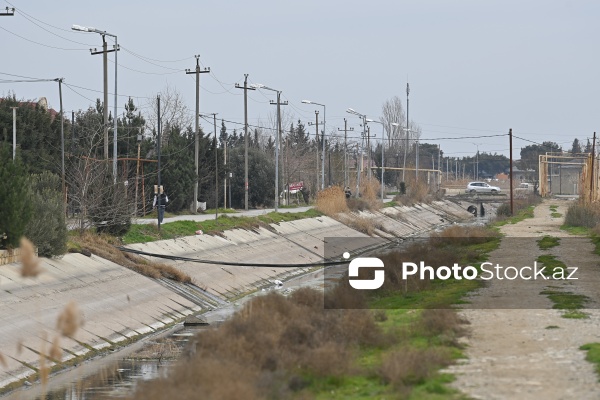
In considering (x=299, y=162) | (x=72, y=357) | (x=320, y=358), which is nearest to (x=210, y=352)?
(x=320, y=358)

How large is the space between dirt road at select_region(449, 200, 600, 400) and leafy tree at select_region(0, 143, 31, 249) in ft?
41.6

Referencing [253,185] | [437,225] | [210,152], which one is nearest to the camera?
[210,152]

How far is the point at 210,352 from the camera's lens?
598 inches

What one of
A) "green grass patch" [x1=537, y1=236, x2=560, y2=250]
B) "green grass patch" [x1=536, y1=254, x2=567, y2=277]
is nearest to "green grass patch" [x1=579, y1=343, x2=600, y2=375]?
"green grass patch" [x1=536, y1=254, x2=567, y2=277]

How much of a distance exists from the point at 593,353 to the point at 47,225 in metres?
20.0

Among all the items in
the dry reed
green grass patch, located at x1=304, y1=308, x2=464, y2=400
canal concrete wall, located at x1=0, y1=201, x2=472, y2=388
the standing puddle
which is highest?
the dry reed

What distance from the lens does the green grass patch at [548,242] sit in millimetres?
40616

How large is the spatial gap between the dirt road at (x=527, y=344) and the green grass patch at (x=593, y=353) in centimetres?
11

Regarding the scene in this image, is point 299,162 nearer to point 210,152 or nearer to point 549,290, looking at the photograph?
point 210,152

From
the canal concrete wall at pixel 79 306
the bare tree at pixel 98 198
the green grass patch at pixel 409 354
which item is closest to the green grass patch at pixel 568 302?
the green grass patch at pixel 409 354

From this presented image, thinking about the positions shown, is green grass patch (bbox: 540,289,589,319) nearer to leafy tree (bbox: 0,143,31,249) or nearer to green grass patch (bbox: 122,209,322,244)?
leafy tree (bbox: 0,143,31,249)

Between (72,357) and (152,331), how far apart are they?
482cm

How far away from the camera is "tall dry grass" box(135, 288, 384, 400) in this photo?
12.4m

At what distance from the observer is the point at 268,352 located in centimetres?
1529
